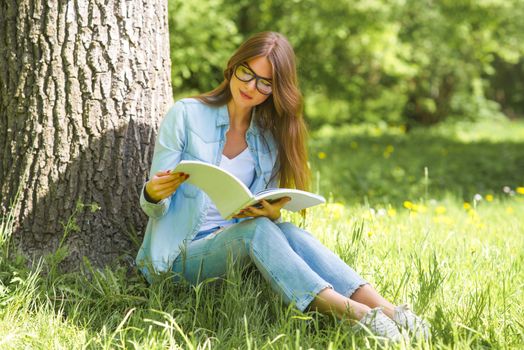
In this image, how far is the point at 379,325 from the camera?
2.16 metres

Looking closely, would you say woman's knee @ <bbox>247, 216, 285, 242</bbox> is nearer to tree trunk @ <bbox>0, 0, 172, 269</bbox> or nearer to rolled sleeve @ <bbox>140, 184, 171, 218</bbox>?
rolled sleeve @ <bbox>140, 184, 171, 218</bbox>

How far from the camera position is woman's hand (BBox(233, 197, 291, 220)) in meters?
2.46

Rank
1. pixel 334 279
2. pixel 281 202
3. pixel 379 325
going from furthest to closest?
pixel 281 202
pixel 334 279
pixel 379 325

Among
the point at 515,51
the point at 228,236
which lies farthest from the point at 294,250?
the point at 515,51

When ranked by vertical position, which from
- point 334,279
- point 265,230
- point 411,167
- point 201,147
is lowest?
point 411,167

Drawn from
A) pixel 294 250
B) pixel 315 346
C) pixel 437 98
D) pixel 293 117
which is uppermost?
pixel 293 117

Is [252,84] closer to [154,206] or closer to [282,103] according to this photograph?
[282,103]

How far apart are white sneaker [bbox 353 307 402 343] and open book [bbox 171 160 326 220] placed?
1.49 ft

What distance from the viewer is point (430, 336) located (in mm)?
2129

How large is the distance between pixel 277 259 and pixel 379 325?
43 centimetres

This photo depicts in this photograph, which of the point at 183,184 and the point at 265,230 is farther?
the point at 183,184

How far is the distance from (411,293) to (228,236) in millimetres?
729

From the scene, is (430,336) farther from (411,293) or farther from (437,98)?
(437,98)

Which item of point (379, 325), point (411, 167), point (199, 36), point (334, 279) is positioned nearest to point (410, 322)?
point (379, 325)
